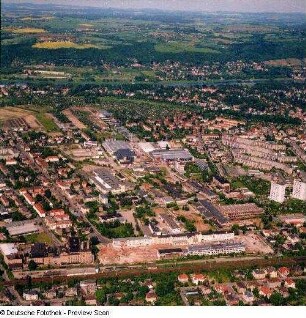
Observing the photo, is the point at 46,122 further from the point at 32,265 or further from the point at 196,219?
the point at 32,265

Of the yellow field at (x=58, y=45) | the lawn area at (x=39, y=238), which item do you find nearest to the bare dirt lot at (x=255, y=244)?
the lawn area at (x=39, y=238)

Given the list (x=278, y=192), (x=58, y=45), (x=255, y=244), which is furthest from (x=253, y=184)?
(x=58, y=45)

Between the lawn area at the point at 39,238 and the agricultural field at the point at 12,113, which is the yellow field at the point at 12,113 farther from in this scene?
the lawn area at the point at 39,238

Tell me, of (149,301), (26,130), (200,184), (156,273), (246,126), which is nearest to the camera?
(149,301)

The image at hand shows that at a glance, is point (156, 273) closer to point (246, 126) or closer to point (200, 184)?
point (200, 184)

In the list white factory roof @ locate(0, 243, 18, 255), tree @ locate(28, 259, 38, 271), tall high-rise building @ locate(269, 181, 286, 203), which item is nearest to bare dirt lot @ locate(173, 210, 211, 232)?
tall high-rise building @ locate(269, 181, 286, 203)
